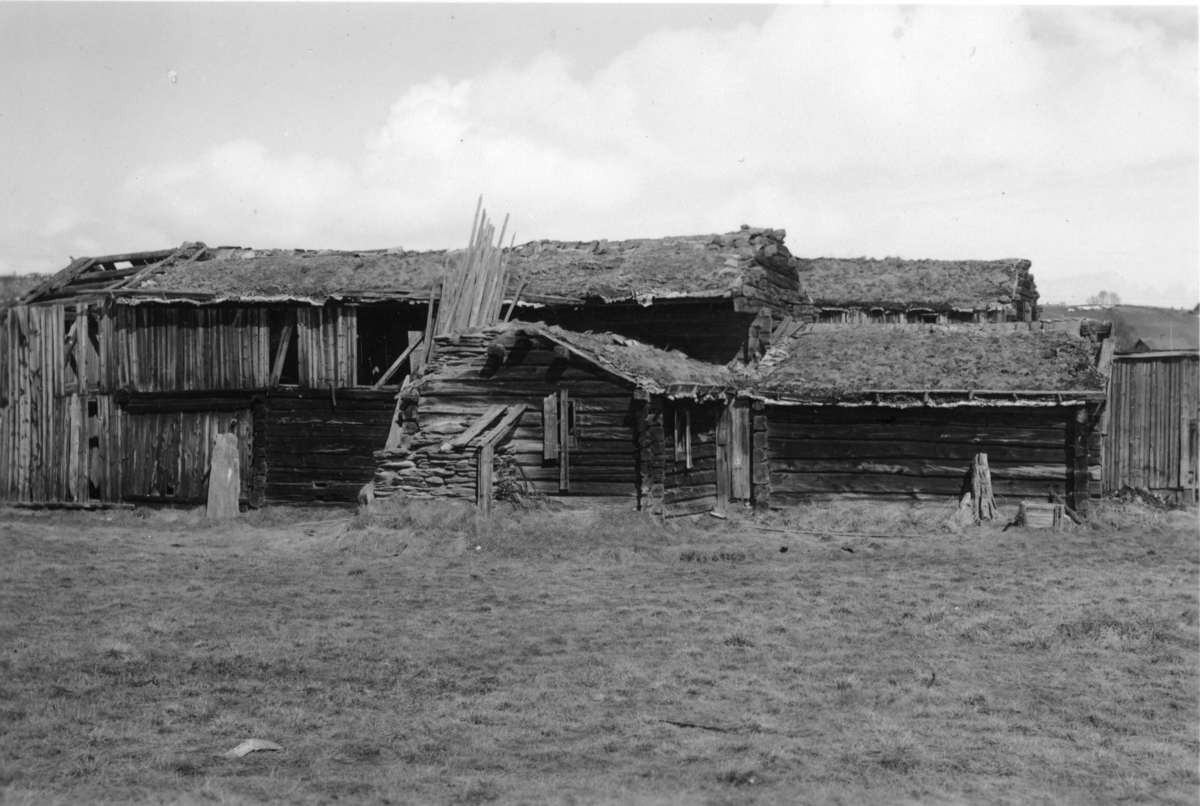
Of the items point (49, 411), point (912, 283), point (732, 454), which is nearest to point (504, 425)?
point (732, 454)

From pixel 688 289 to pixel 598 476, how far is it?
603 centimetres

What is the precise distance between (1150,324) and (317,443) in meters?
41.2

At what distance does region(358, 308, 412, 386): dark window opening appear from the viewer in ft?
98.4

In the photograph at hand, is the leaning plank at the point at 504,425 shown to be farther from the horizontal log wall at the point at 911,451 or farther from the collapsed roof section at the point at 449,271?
the horizontal log wall at the point at 911,451

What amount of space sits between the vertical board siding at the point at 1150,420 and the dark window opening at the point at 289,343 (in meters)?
17.4

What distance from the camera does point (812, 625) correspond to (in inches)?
539

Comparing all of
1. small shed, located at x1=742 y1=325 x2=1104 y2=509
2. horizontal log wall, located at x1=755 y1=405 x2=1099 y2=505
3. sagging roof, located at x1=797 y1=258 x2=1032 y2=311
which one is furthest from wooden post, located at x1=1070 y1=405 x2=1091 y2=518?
sagging roof, located at x1=797 y1=258 x2=1032 y2=311

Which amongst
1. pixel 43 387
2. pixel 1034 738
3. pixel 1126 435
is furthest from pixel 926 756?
pixel 43 387

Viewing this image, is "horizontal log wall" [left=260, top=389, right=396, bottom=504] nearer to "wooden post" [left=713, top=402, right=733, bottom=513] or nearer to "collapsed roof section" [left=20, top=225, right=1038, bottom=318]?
"collapsed roof section" [left=20, top=225, right=1038, bottom=318]

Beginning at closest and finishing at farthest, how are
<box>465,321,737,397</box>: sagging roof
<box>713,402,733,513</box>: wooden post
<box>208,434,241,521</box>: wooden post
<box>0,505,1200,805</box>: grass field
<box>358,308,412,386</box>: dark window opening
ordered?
<box>0,505,1200,805</box>: grass field
<box>465,321,737,397</box>: sagging roof
<box>713,402,733,513</box>: wooden post
<box>208,434,241,521</box>: wooden post
<box>358,308,412,386</box>: dark window opening

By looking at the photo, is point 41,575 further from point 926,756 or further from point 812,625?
point 926,756

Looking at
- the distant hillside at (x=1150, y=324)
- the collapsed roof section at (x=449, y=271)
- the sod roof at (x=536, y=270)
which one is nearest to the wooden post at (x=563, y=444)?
the collapsed roof section at (x=449, y=271)

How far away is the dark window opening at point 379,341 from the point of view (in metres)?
30.0

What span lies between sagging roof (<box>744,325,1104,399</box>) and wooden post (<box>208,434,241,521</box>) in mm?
11382
